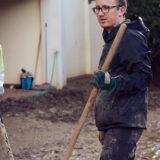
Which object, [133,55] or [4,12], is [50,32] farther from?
[133,55]

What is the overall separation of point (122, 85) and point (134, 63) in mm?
168

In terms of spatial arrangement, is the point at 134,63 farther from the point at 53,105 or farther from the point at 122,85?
the point at 53,105

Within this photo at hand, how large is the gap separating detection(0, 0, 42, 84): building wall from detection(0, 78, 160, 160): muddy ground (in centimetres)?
141

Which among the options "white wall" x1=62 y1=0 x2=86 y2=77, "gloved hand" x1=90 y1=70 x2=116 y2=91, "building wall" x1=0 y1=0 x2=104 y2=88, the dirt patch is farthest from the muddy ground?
"gloved hand" x1=90 y1=70 x2=116 y2=91

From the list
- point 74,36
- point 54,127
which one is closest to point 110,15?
point 54,127

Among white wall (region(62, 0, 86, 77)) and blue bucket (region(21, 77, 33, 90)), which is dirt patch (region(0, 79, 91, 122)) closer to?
blue bucket (region(21, 77, 33, 90))

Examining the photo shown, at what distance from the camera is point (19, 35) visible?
36.4ft

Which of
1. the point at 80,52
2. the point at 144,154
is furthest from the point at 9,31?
the point at 144,154

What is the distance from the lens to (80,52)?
12.8 metres

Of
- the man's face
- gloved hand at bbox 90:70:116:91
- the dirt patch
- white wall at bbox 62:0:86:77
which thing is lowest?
the dirt patch

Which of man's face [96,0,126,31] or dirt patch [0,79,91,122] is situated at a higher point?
man's face [96,0,126,31]

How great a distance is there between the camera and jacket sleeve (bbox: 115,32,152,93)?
2.79 meters

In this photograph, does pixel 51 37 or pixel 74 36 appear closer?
pixel 51 37

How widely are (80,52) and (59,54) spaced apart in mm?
2239
